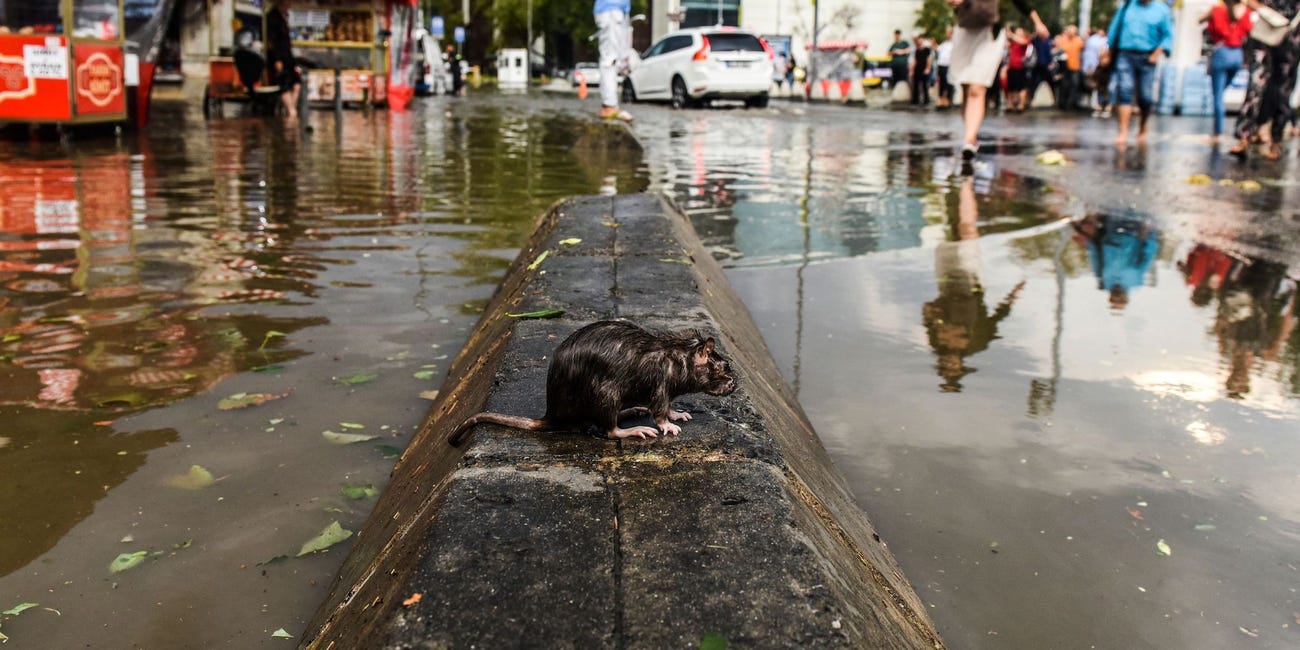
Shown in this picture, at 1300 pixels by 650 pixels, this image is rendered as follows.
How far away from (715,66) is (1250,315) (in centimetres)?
2141

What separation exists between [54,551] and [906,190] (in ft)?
28.8

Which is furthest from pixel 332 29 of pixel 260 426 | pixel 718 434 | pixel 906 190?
pixel 718 434

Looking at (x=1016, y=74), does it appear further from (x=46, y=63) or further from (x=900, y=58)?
(x=46, y=63)

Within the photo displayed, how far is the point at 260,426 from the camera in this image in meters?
4.04

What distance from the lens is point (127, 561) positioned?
298 centimetres

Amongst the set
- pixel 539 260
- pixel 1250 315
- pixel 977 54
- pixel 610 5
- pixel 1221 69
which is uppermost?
pixel 610 5

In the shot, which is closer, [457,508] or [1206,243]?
[457,508]

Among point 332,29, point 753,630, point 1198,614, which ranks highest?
point 332,29

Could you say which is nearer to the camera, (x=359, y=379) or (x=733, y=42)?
(x=359, y=379)

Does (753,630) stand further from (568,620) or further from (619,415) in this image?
(619,415)

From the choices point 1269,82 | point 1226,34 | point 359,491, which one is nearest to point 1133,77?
point 1226,34

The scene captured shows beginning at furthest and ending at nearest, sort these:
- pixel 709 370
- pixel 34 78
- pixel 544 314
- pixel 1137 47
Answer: pixel 1137 47 → pixel 34 78 → pixel 544 314 → pixel 709 370

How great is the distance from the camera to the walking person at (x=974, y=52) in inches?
459

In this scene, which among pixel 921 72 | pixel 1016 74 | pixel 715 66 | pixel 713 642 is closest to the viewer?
pixel 713 642
